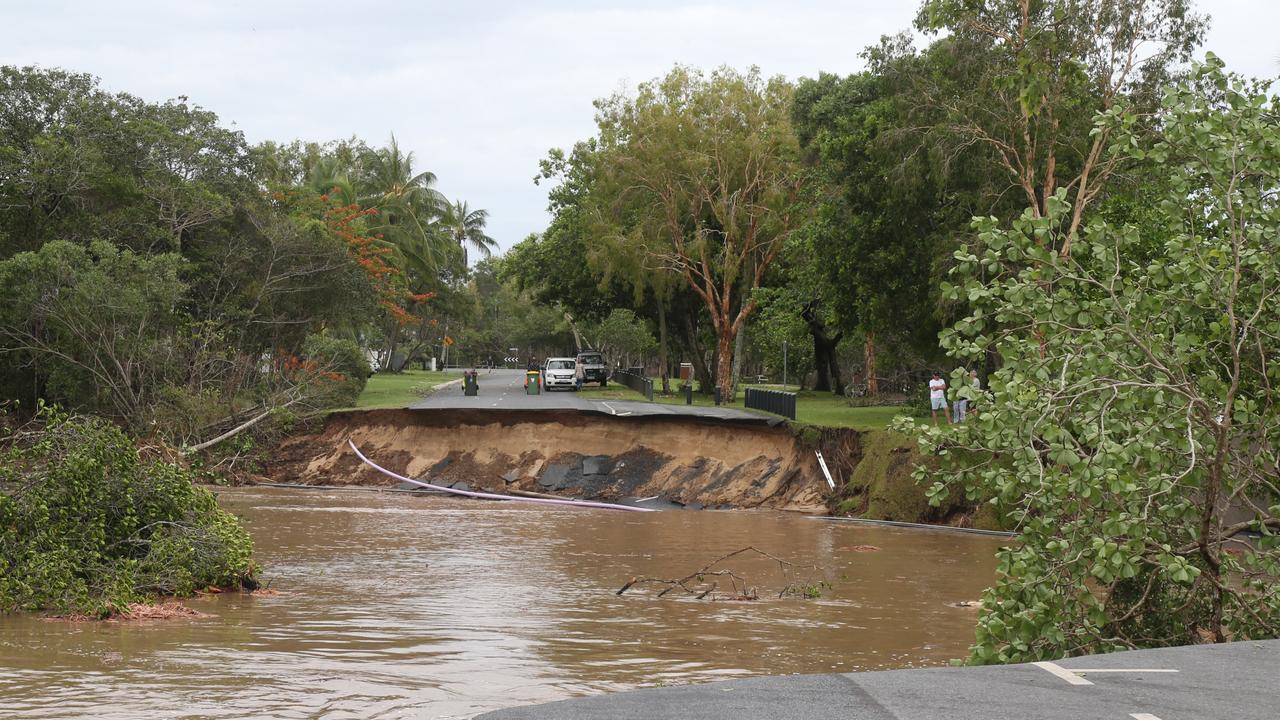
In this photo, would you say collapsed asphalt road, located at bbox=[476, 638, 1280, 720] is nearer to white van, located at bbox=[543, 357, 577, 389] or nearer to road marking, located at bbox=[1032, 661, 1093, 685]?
road marking, located at bbox=[1032, 661, 1093, 685]

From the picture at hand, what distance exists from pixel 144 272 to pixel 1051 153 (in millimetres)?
24227

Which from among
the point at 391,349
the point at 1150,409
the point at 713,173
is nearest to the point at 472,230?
the point at 391,349

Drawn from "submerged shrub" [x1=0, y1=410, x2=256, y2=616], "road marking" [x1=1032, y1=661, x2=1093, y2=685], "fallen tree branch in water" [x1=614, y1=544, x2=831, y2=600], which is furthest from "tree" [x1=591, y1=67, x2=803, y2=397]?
"road marking" [x1=1032, y1=661, x2=1093, y2=685]

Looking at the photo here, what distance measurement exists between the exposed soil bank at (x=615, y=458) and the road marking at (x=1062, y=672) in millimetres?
20299

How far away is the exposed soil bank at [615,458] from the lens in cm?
3025

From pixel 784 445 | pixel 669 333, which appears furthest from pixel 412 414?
pixel 669 333

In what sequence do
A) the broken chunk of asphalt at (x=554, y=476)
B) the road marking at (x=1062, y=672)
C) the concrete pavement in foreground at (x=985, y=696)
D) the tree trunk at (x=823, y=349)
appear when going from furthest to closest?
the tree trunk at (x=823, y=349) < the broken chunk of asphalt at (x=554, y=476) < the road marking at (x=1062, y=672) < the concrete pavement in foreground at (x=985, y=696)

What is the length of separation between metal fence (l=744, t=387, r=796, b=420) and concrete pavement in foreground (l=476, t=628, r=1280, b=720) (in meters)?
27.2

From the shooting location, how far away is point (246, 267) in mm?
41719

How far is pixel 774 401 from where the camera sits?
37.0m

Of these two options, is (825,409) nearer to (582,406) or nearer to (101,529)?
(582,406)

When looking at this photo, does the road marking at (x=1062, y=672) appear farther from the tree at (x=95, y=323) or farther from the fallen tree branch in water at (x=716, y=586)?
the tree at (x=95, y=323)

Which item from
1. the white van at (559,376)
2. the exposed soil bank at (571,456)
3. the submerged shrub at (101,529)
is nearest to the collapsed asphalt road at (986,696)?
the submerged shrub at (101,529)

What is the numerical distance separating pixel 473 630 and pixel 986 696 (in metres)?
7.72
